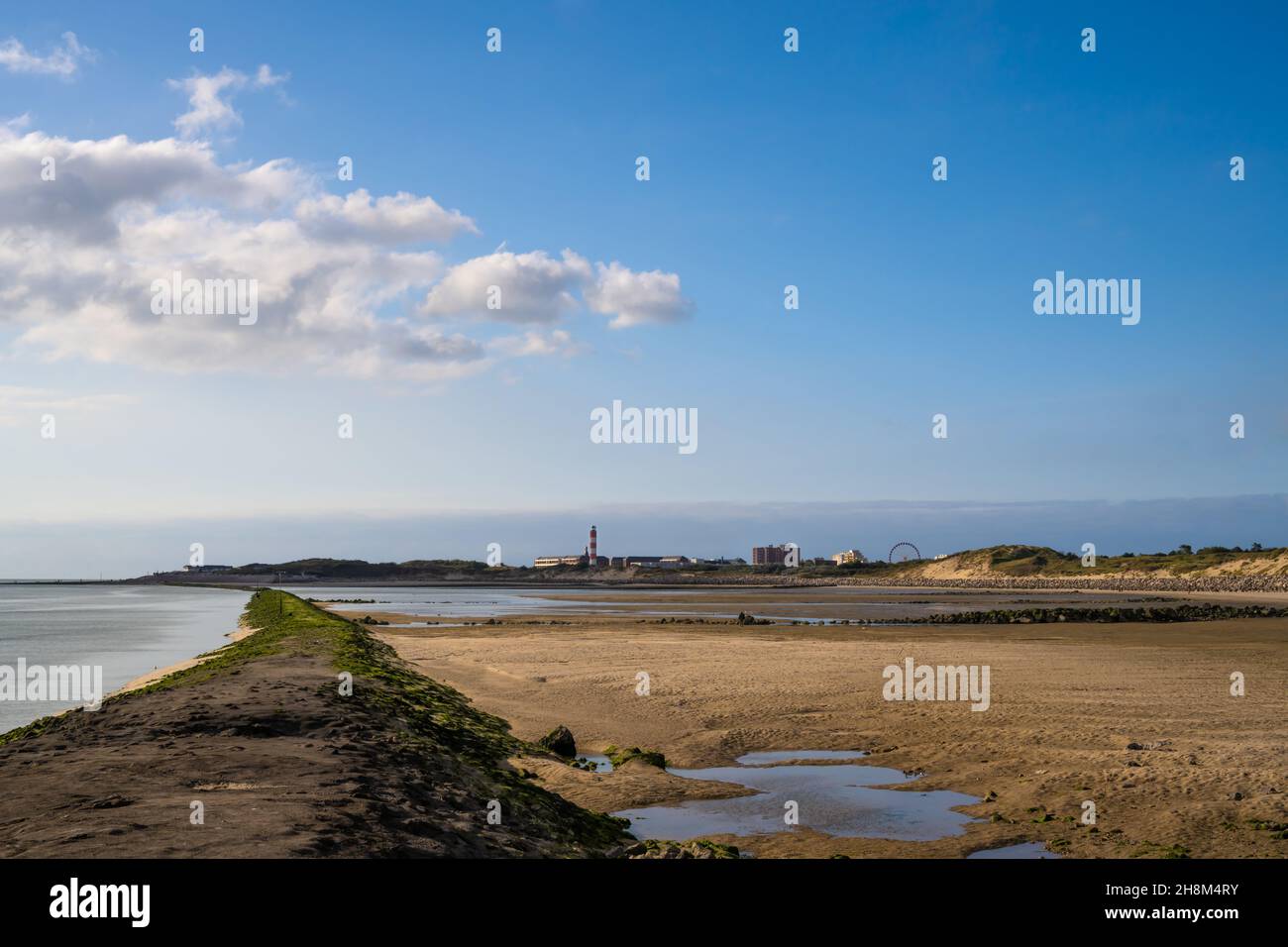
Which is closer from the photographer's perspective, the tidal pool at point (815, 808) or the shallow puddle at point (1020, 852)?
the shallow puddle at point (1020, 852)

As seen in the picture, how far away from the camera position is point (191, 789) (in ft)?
38.7

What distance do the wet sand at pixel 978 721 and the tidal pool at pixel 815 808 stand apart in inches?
16.8

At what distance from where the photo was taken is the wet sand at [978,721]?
13.2 m

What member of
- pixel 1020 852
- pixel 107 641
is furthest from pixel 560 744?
pixel 107 641

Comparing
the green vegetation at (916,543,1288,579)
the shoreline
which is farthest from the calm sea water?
the green vegetation at (916,543,1288,579)

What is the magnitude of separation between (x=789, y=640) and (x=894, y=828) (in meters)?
29.4

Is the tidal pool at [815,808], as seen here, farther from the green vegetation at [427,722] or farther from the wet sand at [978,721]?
the green vegetation at [427,722]

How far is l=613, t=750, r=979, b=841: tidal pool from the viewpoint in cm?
1340

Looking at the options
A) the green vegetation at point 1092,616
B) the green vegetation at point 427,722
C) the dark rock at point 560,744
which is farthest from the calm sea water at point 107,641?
the green vegetation at point 1092,616

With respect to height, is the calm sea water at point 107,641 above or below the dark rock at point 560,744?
below

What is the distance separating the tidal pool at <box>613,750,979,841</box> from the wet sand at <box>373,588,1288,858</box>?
427 millimetres

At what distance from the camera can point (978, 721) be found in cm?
2083
